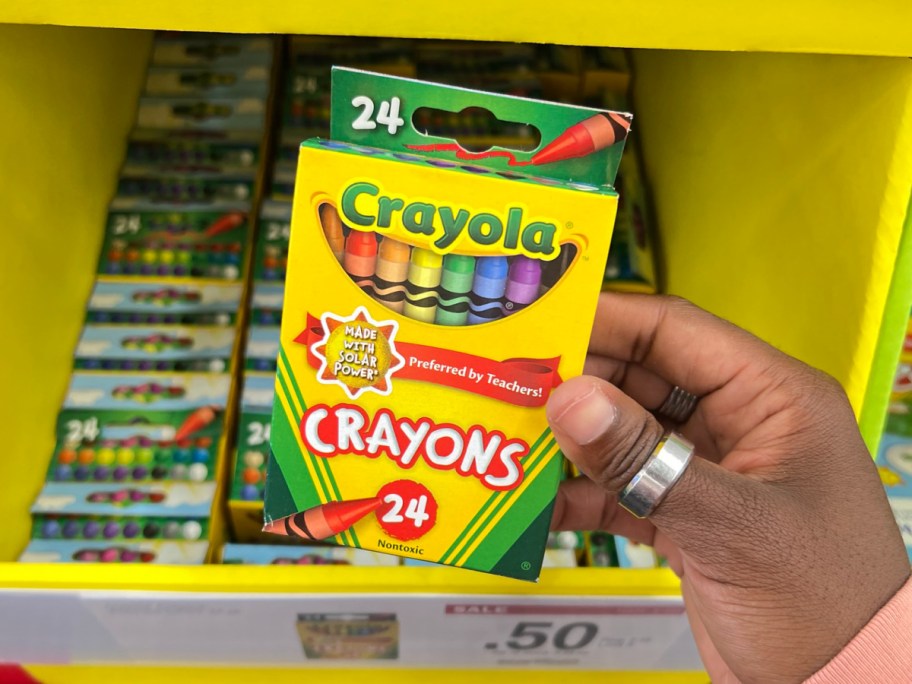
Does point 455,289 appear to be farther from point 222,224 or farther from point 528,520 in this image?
point 222,224

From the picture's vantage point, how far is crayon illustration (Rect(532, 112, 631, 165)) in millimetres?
501

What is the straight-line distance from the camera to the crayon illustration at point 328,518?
559mm

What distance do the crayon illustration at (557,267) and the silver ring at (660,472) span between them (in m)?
0.13

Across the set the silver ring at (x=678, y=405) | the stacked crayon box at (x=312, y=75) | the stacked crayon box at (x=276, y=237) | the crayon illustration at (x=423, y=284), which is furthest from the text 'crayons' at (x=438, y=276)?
the stacked crayon box at (x=312, y=75)

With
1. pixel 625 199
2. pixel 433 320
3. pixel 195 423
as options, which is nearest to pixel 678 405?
pixel 433 320

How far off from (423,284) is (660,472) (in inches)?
8.0

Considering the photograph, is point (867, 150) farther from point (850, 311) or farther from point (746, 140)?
point (746, 140)

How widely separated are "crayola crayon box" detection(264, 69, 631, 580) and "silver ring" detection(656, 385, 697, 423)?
0.23m

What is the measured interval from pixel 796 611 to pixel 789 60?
47cm

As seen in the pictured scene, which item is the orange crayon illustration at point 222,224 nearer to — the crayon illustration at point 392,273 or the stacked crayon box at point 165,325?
the stacked crayon box at point 165,325

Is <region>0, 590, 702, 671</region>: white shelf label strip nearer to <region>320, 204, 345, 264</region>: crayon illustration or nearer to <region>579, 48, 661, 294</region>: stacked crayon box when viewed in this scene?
<region>320, 204, 345, 264</region>: crayon illustration

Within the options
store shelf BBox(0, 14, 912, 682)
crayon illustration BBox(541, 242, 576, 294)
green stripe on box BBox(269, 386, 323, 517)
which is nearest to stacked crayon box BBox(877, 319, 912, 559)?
store shelf BBox(0, 14, 912, 682)

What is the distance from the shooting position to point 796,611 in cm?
53

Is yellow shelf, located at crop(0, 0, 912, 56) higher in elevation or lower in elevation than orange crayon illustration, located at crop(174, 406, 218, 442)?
higher
